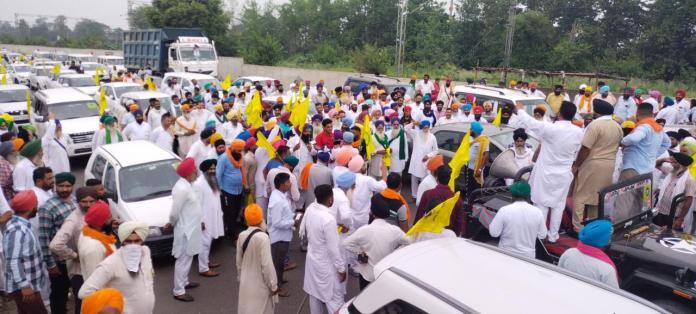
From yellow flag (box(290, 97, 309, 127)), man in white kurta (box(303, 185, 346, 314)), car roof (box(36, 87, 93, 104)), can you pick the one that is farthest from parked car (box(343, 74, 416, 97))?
man in white kurta (box(303, 185, 346, 314))

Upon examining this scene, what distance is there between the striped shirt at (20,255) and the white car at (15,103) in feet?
43.1

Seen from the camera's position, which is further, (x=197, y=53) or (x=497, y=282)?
(x=197, y=53)

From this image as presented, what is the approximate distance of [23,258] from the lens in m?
4.38

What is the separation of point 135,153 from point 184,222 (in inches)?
109

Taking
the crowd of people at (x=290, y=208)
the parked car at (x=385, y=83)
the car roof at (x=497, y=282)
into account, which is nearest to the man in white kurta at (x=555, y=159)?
the crowd of people at (x=290, y=208)

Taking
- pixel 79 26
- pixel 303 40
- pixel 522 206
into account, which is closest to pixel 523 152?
pixel 522 206

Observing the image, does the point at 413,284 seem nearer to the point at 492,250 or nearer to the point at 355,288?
the point at 492,250

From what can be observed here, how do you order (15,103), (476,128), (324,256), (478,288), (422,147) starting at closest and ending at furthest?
(478,288), (324,256), (476,128), (422,147), (15,103)

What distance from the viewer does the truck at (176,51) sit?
26734 mm

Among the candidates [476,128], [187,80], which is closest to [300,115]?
[476,128]

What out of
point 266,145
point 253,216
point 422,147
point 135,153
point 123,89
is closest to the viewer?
point 253,216

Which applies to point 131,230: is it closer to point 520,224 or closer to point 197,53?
point 520,224

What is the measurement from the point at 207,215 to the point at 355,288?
2.19m

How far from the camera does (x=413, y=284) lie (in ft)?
10.4
